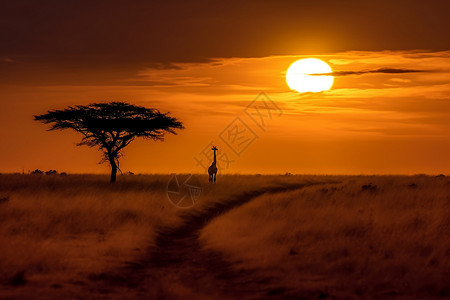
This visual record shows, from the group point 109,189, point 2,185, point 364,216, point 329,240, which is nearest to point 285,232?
point 329,240

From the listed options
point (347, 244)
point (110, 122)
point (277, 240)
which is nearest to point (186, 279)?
point (347, 244)

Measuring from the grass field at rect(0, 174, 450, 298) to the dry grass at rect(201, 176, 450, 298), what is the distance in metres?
0.03

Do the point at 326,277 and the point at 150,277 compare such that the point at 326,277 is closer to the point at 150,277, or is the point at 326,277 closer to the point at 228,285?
the point at 228,285

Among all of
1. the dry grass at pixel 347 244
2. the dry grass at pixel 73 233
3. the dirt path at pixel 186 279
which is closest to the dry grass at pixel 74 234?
the dry grass at pixel 73 233

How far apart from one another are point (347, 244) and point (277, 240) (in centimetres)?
259

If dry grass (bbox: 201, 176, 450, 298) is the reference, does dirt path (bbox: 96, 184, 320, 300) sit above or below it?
below

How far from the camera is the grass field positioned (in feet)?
41.6

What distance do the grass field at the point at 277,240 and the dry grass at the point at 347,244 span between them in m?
0.03

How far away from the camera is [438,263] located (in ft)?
45.2

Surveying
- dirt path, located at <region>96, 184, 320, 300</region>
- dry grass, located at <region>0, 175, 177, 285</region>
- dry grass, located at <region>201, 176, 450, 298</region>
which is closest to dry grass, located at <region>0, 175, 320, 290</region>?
dry grass, located at <region>0, 175, 177, 285</region>

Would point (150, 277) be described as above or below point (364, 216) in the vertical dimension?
below

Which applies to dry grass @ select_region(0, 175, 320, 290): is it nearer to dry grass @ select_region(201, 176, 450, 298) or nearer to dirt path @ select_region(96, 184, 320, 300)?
dirt path @ select_region(96, 184, 320, 300)

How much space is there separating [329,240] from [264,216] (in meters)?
6.68

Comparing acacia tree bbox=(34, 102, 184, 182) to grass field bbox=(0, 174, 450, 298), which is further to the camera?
acacia tree bbox=(34, 102, 184, 182)
